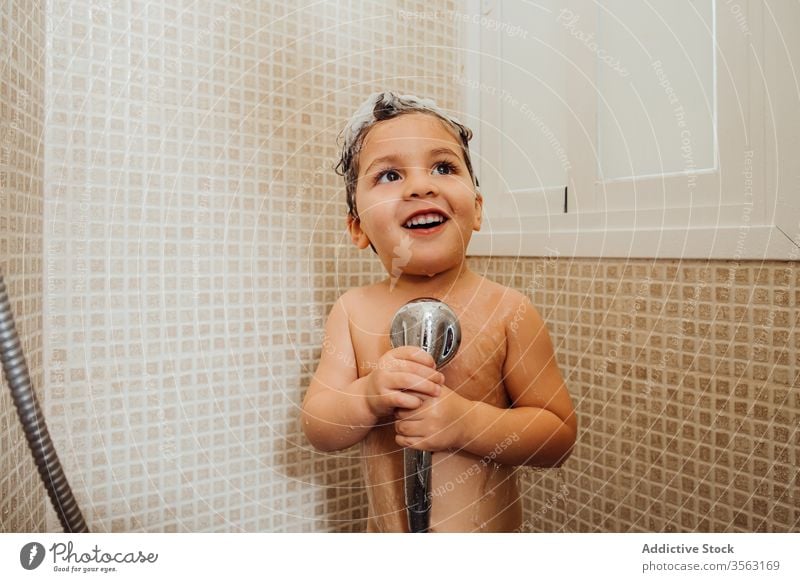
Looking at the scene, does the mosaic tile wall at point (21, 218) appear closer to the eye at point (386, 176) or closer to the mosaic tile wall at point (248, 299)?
the mosaic tile wall at point (248, 299)

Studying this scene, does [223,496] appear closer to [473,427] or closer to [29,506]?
[29,506]

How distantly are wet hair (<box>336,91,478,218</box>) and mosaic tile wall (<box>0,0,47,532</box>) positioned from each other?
219mm

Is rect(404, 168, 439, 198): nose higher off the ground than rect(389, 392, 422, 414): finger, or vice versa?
rect(404, 168, 439, 198): nose

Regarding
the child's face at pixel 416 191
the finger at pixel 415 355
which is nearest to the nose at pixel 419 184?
the child's face at pixel 416 191

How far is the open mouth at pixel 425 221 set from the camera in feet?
1.17

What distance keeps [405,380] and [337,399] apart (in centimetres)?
7

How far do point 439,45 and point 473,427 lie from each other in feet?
1.13

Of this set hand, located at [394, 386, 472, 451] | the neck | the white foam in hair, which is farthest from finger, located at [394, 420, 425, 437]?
the white foam in hair

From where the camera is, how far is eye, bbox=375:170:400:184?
1.18 feet

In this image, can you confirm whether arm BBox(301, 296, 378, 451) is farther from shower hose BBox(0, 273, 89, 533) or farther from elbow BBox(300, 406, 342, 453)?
shower hose BBox(0, 273, 89, 533)

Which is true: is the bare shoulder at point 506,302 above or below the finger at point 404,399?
above

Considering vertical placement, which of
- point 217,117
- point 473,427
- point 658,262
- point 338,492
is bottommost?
point 338,492

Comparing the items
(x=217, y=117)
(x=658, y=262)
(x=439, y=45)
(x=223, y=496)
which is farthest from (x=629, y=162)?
(x=223, y=496)

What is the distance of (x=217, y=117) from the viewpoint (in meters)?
0.42
